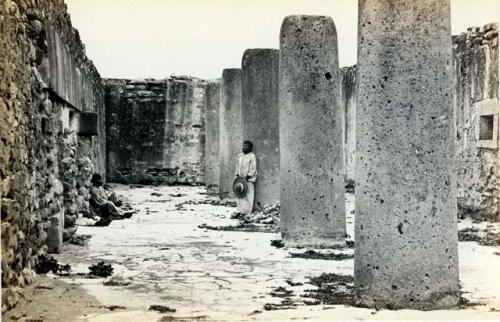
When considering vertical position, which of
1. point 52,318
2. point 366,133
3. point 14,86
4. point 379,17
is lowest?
point 52,318

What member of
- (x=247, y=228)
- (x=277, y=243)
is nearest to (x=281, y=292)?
(x=277, y=243)

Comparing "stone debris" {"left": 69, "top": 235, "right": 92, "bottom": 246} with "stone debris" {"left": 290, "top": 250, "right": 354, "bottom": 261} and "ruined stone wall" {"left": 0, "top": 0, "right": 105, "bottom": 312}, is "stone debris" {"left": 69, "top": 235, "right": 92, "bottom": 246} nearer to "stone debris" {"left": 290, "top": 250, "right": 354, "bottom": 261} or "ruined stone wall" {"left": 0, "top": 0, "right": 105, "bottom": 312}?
"ruined stone wall" {"left": 0, "top": 0, "right": 105, "bottom": 312}

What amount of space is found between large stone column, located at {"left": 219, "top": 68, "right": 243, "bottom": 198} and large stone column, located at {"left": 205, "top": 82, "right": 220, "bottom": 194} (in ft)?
8.59

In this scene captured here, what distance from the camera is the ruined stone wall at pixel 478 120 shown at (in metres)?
12.4

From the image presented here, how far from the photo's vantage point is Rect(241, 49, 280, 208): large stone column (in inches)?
529

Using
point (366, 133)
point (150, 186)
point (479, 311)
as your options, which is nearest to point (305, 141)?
point (366, 133)

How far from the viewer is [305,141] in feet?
31.2

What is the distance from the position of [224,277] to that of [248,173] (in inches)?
240

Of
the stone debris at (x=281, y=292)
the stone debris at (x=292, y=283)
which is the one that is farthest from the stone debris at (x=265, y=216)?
the stone debris at (x=281, y=292)

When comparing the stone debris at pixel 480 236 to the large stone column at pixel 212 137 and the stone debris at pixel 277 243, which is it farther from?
the large stone column at pixel 212 137

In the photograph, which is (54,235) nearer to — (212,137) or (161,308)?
(161,308)

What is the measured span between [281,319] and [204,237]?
543 centimetres

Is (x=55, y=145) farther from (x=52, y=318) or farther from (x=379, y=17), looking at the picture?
(x=379, y=17)

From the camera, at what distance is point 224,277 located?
734 centimetres
